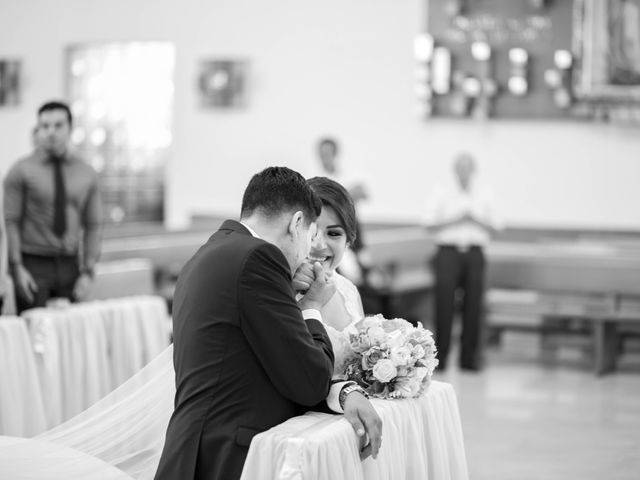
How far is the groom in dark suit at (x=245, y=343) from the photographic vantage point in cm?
285

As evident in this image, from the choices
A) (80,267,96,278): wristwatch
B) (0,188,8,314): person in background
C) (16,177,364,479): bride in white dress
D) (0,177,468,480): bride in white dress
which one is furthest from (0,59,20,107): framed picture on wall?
(16,177,364,479): bride in white dress

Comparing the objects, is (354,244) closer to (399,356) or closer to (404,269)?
(404,269)

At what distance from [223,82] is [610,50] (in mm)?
4559

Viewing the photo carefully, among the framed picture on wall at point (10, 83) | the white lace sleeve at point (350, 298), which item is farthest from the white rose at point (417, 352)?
the framed picture on wall at point (10, 83)

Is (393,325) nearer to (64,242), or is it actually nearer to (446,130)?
(64,242)

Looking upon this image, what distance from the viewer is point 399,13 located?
12.1 m

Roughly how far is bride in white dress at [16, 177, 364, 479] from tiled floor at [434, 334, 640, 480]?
2149 millimetres

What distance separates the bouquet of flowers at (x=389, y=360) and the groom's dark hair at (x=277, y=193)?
503 millimetres

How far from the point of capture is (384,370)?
3.27 m

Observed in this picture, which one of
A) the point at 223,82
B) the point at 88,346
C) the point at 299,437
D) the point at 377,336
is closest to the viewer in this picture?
the point at 299,437

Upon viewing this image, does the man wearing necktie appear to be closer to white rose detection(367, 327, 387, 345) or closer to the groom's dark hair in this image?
white rose detection(367, 327, 387, 345)

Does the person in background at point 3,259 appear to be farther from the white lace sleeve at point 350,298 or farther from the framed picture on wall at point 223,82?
the framed picture on wall at point 223,82

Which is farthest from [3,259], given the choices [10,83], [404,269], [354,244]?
[10,83]

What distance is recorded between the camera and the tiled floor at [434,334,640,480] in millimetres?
5742
